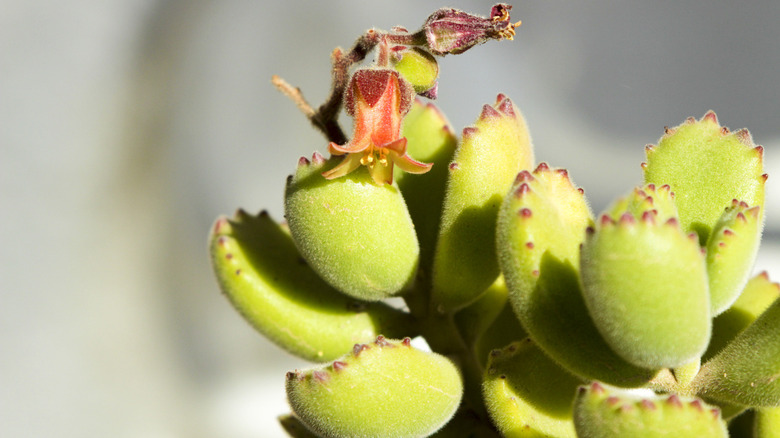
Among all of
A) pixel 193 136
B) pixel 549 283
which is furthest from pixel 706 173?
pixel 193 136

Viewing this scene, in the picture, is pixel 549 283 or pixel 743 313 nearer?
pixel 549 283

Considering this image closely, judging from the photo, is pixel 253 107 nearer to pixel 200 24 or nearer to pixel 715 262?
pixel 200 24

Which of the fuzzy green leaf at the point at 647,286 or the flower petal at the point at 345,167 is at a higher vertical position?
the flower petal at the point at 345,167

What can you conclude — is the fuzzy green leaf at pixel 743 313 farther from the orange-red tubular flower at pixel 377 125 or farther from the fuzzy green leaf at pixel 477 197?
the orange-red tubular flower at pixel 377 125

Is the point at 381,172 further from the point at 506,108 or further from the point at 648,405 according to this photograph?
the point at 648,405

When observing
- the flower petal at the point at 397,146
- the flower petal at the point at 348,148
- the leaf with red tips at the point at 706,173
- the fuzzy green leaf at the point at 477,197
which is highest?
the flower petal at the point at 348,148

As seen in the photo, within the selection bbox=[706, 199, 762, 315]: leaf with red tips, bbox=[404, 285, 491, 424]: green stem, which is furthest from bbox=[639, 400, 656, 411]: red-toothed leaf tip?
bbox=[404, 285, 491, 424]: green stem

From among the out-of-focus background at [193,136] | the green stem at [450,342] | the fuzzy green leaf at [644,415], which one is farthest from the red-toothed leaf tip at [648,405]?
the out-of-focus background at [193,136]

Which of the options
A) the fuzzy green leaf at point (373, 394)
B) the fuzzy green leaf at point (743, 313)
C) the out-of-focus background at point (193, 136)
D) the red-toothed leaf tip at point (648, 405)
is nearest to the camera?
the red-toothed leaf tip at point (648, 405)
